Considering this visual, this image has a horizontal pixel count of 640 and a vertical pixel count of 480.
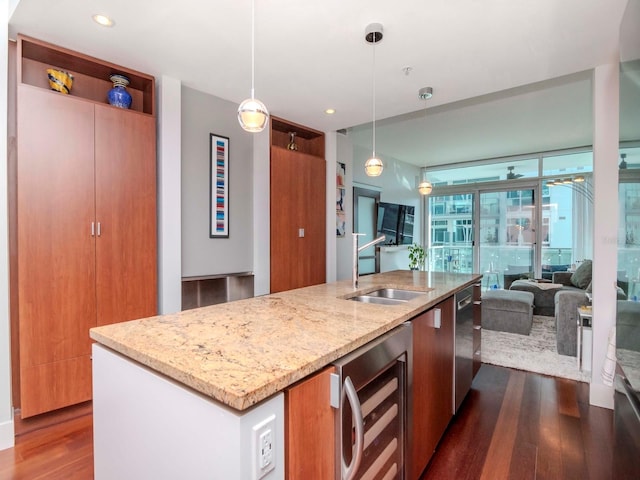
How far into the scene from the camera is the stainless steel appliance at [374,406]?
99 centimetres

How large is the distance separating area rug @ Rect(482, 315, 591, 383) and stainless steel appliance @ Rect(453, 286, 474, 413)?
1027 millimetres

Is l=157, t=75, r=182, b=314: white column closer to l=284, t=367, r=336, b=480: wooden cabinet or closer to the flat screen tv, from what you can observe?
l=284, t=367, r=336, b=480: wooden cabinet

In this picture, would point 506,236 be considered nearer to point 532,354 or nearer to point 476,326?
point 532,354

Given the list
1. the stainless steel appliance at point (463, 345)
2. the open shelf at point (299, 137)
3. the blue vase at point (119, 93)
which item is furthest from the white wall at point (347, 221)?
the blue vase at point (119, 93)

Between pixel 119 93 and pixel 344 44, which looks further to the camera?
pixel 119 93

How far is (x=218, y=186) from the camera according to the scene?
3258 mm

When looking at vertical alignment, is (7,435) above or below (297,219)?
below

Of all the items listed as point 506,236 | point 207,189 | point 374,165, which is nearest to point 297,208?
point 207,189

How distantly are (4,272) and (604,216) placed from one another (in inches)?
161

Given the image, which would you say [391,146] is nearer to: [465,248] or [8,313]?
[465,248]

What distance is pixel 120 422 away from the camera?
1127 millimetres

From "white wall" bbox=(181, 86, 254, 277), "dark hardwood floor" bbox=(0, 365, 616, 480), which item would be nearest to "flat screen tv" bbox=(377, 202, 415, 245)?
"white wall" bbox=(181, 86, 254, 277)

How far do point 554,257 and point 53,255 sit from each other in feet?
23.6

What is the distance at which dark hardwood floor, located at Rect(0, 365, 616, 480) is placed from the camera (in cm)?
181
